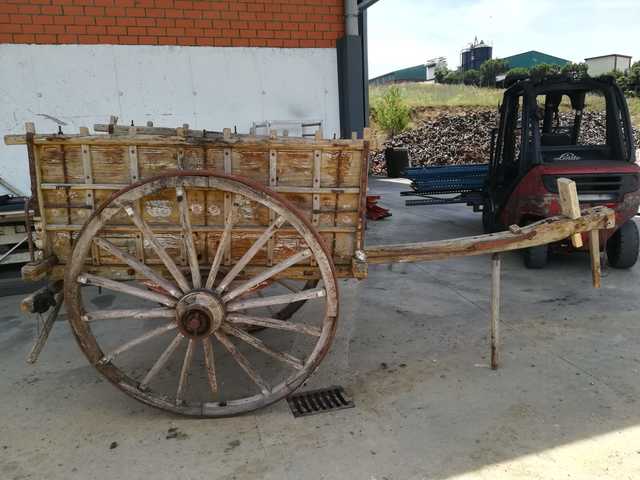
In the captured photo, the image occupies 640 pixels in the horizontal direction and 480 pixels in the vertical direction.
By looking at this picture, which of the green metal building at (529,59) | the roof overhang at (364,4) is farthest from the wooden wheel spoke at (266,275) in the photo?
the green metal building at (529,59)

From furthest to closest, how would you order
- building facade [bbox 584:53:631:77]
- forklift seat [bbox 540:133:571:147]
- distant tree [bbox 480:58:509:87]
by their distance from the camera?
distant tree [bbox 480:58:509:87], building facade [bbox 584:53:631:77], forklift seat [bbox 540:133:571:147]

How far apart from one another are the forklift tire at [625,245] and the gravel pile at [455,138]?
13.8 m

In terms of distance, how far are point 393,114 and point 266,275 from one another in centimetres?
2171

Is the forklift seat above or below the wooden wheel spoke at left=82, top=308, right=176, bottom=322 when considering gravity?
above

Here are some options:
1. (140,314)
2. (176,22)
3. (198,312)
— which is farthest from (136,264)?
(176,22)

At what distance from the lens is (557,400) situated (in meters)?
3.17

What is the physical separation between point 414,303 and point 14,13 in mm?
5503

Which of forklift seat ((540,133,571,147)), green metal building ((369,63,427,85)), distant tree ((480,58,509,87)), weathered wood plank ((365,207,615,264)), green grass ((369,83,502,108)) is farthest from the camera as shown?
green metal building ((369,63,427,85))

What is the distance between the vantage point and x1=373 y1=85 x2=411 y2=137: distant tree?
23234 mm

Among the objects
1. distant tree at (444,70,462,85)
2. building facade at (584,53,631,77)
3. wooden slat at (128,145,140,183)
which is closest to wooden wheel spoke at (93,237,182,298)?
wooden slat at (128,145,140,183)

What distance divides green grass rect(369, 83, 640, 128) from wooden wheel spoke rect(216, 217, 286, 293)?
78.7 feet

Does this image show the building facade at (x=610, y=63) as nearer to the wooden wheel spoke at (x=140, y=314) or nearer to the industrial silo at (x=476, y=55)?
the industrial silo at (x=476, y=55)

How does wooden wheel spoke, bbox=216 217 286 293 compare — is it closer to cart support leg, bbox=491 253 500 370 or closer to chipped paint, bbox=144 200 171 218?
chipped paint, bbox=144 200 171 218

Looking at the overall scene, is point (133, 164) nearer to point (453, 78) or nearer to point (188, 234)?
point (188, 234)
